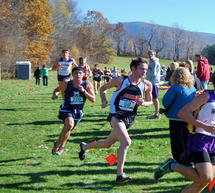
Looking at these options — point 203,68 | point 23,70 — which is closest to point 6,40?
point 23,70

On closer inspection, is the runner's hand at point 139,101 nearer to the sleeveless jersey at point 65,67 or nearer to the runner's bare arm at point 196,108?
the runner's bare arm at point 196,108

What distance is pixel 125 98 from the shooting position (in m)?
5.00

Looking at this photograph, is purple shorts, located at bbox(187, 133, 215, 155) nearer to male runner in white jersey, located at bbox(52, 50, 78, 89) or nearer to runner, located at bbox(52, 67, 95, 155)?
runner, located at bbox(52, 67, 95, 155)

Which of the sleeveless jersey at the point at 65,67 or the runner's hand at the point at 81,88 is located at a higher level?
the sleeveless jersey at the point at 65,67

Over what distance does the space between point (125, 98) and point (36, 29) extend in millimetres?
43375

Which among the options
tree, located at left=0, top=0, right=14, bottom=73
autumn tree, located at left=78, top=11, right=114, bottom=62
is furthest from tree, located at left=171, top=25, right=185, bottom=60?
tree, located at left=0, top=0, right=14, bottom=73

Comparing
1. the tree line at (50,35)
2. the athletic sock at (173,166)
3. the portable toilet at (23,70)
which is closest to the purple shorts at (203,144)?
the athletic sock at (173,166)

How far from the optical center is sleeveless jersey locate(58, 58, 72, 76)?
37.1 feet

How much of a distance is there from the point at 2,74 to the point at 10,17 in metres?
9.42

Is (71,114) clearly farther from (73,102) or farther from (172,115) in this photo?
(172,115)

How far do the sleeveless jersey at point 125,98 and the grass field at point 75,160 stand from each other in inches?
44.4

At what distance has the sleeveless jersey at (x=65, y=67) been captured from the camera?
11312 millimetres

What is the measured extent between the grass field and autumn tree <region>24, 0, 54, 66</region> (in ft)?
117

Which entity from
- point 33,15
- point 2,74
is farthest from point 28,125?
point 33,15
